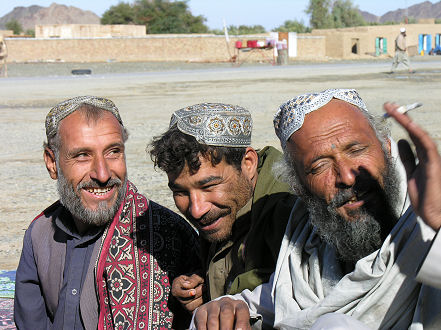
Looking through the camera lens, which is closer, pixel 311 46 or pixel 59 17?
pixel 311 46

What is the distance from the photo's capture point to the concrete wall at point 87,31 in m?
57.4

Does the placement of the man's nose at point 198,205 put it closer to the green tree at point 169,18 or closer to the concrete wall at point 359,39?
the concrete wall at point 359,39

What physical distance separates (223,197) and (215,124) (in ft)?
1.17

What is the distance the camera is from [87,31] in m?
58.6

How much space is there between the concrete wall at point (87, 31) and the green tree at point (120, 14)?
18.4 meters

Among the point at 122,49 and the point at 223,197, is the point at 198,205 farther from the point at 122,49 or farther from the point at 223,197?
the point at 122,49

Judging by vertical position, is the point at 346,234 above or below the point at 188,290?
above

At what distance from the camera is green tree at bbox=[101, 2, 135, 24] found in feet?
257

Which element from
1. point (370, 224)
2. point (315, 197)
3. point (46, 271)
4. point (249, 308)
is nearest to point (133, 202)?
point (46, 271)

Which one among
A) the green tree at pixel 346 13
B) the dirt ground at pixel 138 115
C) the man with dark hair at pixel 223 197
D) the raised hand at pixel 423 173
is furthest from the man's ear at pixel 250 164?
the green tree at pixel 346 13

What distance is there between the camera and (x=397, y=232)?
2.41m

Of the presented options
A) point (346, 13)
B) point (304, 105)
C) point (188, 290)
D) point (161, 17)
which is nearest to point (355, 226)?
point (304, 105)

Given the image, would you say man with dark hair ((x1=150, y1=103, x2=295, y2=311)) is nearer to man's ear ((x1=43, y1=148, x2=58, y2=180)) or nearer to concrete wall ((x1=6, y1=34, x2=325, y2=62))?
man's ear ((x1=43, y1=148, x2=58, y2=180))

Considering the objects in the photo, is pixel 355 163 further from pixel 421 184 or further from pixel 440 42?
pixel 440 42
